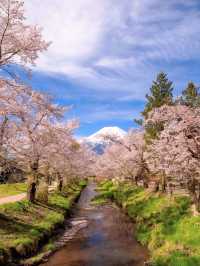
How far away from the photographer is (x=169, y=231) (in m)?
25.7

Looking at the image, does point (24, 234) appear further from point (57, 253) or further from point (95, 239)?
point (95, 239)

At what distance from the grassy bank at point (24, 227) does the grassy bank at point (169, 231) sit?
8179 millimetres

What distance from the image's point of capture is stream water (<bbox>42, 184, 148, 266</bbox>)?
22422mm

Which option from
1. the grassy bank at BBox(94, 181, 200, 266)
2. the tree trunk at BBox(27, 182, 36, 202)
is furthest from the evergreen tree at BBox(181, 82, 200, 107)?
the tree trunk at BBox(27, 182, 36, 202)

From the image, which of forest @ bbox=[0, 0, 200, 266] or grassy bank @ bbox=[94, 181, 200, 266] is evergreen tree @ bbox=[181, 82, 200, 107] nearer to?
forest @ bbox=[0, 0, 200, 266]

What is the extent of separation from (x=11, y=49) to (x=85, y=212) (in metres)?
33.7

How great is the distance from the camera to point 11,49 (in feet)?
56.1

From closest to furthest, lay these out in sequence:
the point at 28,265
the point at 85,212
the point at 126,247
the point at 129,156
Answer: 1. the point at 28,265
2. the point at 126,247
3. the point at 85,212
4. the point at 129,156

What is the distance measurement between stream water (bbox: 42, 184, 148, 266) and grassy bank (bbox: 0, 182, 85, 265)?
74.5 inches

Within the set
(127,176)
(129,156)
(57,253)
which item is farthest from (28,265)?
(127,176)

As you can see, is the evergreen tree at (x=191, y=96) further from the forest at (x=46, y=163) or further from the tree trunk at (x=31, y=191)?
the tree trunk at (x=31, y=191)

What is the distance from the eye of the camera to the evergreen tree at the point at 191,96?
32.0 meters

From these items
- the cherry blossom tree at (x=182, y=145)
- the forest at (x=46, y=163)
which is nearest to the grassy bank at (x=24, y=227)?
the forest at (x=46, y=163)

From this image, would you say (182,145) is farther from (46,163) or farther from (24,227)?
(46,163)
